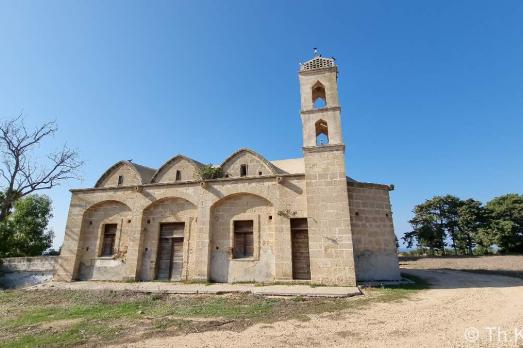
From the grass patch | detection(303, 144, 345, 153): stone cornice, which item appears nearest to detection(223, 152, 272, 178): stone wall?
detection(303, 144, 345, 153): stone cornice

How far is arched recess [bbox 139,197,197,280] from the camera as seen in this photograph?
13.8 meters

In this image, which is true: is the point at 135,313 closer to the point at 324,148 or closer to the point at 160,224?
the point at 160,224

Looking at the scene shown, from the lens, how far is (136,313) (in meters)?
8.09

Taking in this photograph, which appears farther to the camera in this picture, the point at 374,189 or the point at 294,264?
the point at 374,189

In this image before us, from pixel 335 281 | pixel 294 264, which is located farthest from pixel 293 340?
pixel 294 264

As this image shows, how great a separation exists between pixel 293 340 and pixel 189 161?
46.4 feet

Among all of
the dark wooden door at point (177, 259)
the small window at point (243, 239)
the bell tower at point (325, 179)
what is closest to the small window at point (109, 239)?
the dark wooden door at point (177, 259)

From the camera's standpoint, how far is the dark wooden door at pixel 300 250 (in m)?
12.0

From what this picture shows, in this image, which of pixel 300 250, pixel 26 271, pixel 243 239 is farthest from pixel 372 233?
pixel 26 271

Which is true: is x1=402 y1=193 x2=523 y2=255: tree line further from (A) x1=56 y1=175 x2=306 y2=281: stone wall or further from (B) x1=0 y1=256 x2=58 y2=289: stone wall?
(B) x1=0 y1=256 x2=58 y2=289: stone wall

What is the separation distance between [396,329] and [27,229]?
30827 mm

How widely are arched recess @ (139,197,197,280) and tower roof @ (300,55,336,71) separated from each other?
9248 millimetres

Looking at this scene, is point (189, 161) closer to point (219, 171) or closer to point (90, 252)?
point (219, 171)

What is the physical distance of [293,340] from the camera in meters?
5.53
